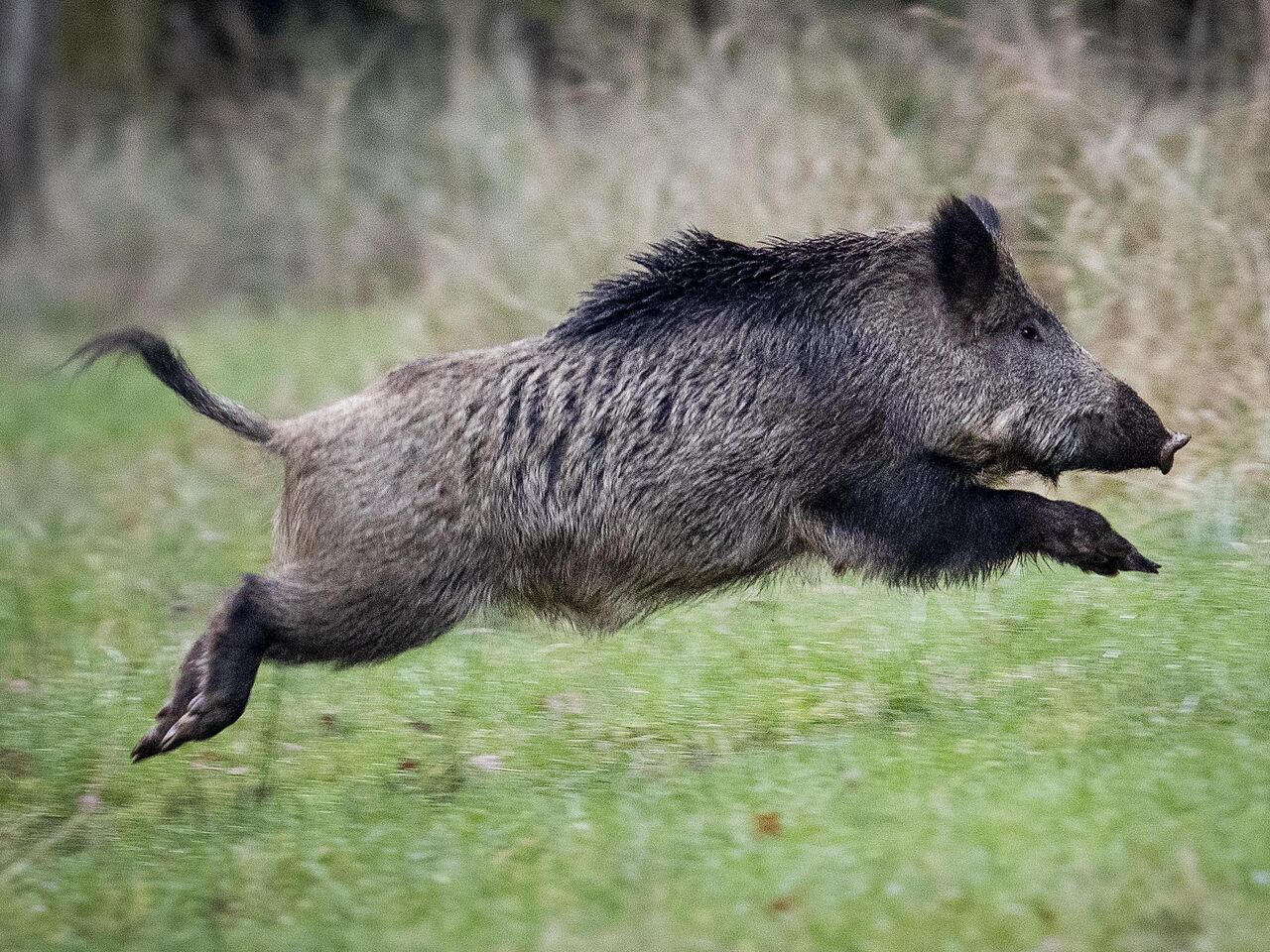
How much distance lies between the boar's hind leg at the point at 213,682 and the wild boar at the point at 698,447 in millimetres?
18

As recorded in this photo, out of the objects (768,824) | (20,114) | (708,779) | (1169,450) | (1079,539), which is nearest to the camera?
(768,824)

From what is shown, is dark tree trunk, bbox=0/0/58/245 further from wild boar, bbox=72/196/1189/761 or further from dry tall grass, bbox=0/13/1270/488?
wild boar, bbox=72/196/1189/761

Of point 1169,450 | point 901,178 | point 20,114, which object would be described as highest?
point 20,114

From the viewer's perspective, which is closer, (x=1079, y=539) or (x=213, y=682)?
(x=213, y=682)

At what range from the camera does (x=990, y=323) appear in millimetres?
4766

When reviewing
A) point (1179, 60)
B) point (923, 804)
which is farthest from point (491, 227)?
point (923, 804)

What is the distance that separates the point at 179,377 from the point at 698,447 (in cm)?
151

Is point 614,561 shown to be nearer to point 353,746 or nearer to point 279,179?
point 353,746

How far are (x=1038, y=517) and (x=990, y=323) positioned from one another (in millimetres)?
606

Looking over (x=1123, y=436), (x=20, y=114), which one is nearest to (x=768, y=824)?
(x=1123, y=436)

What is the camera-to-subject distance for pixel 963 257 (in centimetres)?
468

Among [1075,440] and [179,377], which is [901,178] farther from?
[179,377]

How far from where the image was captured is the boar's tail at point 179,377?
15.4ft

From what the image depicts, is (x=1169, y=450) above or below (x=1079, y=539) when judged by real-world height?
above
